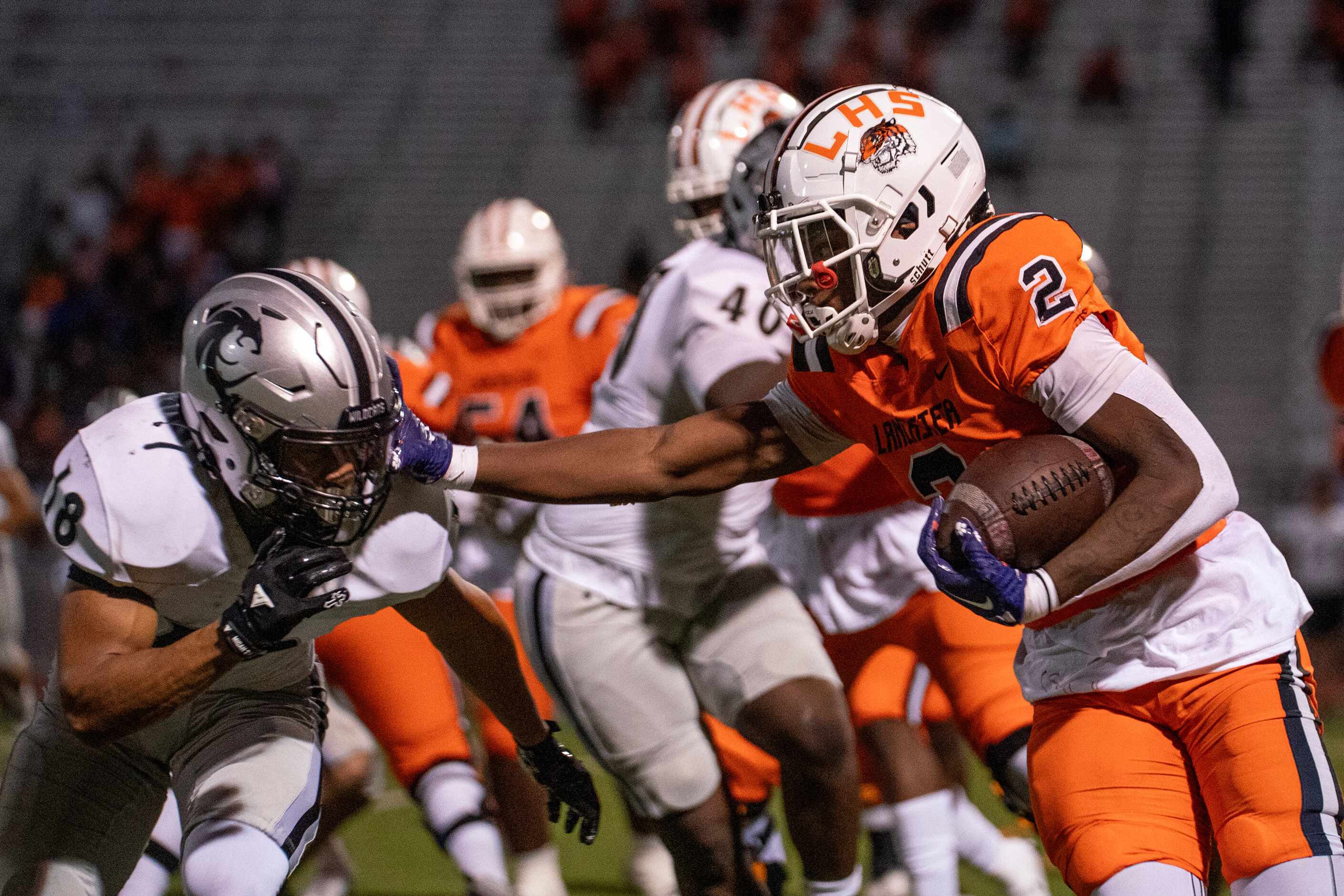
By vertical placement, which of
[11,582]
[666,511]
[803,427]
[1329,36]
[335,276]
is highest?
[803,427]

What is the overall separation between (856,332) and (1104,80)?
11973 millimetres

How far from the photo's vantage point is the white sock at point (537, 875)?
4.69 meters

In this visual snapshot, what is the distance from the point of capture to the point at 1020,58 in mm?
14453

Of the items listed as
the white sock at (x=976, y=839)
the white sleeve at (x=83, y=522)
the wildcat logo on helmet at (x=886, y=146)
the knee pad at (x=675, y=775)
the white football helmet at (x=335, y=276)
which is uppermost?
the wildcat logo on helmet at (x=886, y=146)

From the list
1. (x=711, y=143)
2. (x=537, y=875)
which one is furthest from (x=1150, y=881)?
(x=711, y=143)

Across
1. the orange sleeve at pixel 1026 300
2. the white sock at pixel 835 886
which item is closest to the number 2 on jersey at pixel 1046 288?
the orange sleeve at pixel 1026 300

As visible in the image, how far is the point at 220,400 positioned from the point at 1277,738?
185cm

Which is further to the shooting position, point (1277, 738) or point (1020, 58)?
point (1020, 58)

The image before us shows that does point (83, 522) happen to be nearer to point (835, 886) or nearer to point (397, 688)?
point (397, 688)

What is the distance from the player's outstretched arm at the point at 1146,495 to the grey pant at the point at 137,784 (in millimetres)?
1395

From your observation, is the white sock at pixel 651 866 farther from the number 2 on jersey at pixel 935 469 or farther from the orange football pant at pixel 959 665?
the number 2 on jersey at pixel 935 469

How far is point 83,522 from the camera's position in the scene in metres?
2.76

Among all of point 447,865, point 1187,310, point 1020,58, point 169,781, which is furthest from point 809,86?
point 169,781

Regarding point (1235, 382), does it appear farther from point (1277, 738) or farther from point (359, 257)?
point (1277, 738)
